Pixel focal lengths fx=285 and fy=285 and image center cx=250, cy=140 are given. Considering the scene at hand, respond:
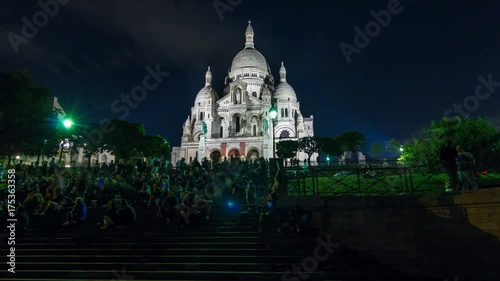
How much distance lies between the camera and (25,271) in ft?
24.6

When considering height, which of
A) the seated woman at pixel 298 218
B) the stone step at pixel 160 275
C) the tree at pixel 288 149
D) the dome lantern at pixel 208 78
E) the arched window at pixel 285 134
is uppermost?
the dome lantern at pixel 208 78

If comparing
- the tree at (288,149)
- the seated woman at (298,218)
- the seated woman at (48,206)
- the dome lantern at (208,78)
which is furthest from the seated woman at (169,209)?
the dome lantern at (208,78)

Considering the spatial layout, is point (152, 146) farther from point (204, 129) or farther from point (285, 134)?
point (285, 134)

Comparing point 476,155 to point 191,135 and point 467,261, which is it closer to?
point 467,261

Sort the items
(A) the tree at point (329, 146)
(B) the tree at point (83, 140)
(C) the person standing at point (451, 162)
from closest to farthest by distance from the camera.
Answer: (C) the person standing at point (451, 162) → (B) the tree at point (83, 140) → (A) the tree at point (329, 146)

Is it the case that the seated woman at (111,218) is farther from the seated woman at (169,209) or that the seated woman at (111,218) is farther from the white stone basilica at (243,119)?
the white stone basilica at (243,119)

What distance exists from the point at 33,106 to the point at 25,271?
71.4 ft

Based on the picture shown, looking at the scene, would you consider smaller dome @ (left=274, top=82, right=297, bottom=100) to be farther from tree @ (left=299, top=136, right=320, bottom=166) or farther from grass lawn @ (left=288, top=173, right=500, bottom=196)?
grass lawn @ (left=288, top=173, right=500, bottom=196)

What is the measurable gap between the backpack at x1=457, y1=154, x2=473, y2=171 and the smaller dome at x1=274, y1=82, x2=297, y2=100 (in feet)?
186

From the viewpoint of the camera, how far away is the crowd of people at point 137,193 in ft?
32.6

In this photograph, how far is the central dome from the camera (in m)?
68.4

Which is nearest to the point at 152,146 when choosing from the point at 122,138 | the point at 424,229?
the point at 122,138

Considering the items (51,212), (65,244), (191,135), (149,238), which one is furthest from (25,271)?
(191,135)

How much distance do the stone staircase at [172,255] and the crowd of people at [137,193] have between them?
0.51 meters
